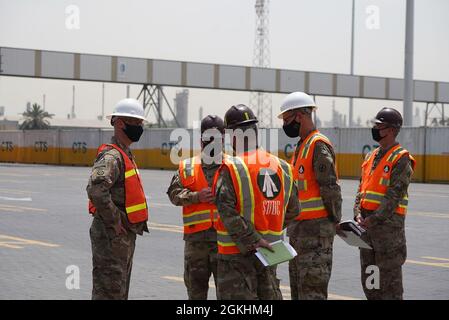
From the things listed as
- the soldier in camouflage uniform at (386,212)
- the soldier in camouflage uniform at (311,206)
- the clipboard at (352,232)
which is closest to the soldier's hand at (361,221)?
the soldier in camouflage uniform at (386,212)

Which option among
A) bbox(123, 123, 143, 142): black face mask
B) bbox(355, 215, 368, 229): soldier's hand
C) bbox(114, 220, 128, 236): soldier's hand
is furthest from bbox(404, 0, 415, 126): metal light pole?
bbox(114, 220, 128, 236): soldier's hand

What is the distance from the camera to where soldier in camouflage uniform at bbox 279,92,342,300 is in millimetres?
6344

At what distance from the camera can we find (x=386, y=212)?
6.81 metres

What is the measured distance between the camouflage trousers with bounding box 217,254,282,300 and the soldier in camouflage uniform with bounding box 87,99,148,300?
1.08 meters

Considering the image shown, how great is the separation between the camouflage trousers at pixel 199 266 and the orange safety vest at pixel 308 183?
76 cm

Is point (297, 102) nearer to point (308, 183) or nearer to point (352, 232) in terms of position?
point (308, 183)

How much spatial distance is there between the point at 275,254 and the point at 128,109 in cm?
189

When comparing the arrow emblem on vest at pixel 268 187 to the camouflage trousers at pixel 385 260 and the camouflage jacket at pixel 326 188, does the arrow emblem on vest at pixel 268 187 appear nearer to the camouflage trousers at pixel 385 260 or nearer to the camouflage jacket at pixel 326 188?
the camouflage jacket at pixel 326 188

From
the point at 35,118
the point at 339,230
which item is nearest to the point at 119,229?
the point at 339,230

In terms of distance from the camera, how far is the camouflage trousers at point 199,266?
641 cm

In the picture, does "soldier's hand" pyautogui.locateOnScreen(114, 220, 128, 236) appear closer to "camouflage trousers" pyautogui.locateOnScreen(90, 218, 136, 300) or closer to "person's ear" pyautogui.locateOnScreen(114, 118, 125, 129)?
"camouflage trousers" pyautogui.locateOnScreen(90, 218, 136, 300)
